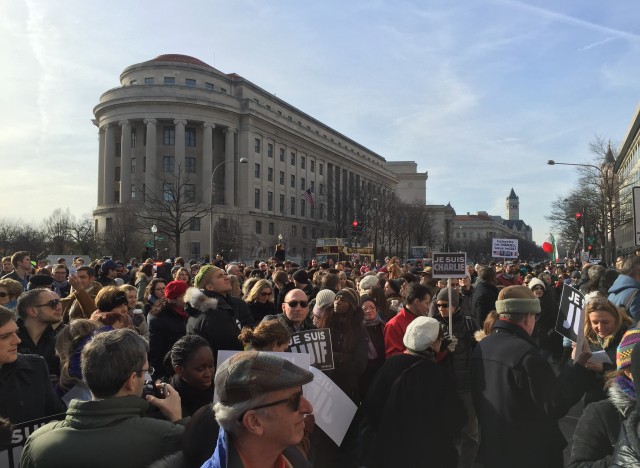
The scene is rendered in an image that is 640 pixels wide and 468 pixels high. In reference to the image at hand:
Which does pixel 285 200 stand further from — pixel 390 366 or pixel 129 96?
pixel 390 366

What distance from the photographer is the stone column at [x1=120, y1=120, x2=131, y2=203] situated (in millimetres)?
65125

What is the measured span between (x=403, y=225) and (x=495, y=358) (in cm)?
7577

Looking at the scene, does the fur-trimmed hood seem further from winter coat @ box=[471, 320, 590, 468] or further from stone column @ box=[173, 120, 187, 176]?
stone column @ box=[173, 120, 187, 176]

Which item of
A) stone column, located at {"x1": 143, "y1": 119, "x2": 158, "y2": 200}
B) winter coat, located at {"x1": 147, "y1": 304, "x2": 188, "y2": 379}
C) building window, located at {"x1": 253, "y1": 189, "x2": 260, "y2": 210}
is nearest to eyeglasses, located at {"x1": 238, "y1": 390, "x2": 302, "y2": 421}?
winter coat, located at {"x1": 147, "y1": 304, "x2": 188, "y2": 379}

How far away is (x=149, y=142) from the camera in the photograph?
2534 inches

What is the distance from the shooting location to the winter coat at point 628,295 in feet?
19.6

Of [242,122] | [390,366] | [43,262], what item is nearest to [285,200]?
[242,122]

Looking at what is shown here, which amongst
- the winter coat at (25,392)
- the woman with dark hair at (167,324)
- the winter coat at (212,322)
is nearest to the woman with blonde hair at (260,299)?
the woman with dark hair at (167,324)

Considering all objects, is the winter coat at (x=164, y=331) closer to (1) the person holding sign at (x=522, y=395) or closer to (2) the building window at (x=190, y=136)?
(1) the person holding sign at (x=522, y=395)

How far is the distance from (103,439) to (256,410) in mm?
845

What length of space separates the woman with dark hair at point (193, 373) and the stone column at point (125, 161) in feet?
214

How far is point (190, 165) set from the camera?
68188 mm

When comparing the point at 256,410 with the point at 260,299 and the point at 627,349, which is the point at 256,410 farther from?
the point at 260,299

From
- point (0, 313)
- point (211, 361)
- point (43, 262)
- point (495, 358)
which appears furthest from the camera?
point (43, 262)
